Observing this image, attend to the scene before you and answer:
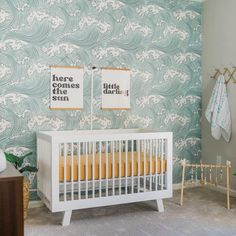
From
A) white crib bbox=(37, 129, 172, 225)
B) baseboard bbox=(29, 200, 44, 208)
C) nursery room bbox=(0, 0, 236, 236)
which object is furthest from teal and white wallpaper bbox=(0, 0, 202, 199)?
white crib bbox=(37, 129, 172, 225)

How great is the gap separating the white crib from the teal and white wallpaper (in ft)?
1.09

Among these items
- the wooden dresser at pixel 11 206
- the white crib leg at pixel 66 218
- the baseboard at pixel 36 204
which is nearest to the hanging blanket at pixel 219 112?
the white crib leg at pixel 66 218

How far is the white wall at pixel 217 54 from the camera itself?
12.7ft

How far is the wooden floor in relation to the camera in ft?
9.05

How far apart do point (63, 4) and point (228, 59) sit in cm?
193

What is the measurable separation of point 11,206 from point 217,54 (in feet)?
9.85

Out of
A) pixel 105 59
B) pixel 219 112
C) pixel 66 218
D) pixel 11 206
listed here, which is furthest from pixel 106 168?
pixel 219 112

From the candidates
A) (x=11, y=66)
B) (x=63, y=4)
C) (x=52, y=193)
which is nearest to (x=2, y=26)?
(x=11, y=66)

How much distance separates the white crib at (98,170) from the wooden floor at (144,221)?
0.44ft

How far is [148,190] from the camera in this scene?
3.43 m

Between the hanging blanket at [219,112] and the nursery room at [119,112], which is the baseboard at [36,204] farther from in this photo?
the hanging blanket at [219,112]

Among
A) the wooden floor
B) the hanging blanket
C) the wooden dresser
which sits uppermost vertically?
the hanging blanket

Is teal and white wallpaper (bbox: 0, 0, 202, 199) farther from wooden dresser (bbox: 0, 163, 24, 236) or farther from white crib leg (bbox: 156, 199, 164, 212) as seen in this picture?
wooden dresser (bbox: 0, 163, 24, 236)

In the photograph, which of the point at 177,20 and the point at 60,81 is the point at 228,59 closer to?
the point at 177,20
